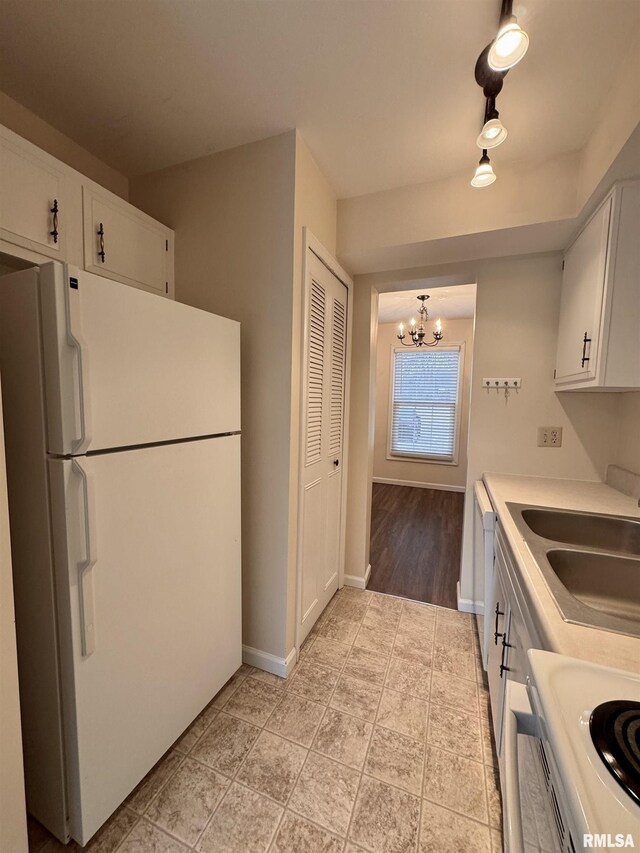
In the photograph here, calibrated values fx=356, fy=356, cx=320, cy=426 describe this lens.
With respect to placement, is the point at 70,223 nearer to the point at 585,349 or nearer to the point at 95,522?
the point at 95,522

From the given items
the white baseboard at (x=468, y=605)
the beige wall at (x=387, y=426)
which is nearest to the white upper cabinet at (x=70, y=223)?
the white baseboard at (x=468, y=605)

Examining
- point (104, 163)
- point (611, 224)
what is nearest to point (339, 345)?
point (611, 224)

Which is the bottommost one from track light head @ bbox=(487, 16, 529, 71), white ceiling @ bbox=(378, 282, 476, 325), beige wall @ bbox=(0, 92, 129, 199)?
track light head @ bbox=(487, 16, 529, 71)

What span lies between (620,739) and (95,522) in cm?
123

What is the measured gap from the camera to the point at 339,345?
2336 millimetres

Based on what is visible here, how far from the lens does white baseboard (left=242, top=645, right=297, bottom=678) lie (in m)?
1.80

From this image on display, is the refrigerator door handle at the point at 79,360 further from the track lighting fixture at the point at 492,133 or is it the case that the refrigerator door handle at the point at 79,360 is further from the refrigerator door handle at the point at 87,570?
the track lighting fixture at the point at 492,133

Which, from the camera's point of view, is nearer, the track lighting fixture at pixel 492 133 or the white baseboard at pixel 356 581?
the track lighting fixture at pixel 492 133

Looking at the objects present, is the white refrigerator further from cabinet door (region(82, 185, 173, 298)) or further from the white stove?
the white stove

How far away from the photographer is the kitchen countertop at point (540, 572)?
0.70m

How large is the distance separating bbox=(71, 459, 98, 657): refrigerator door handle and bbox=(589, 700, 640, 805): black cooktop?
118cm

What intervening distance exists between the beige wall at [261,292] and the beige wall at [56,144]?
0.25 metres

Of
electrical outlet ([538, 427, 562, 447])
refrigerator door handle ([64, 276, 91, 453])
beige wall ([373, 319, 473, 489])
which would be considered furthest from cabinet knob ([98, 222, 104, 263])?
beige wall ([373, 319, 473, 489])

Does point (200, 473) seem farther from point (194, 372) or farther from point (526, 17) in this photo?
point (526, 17)
